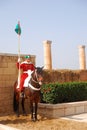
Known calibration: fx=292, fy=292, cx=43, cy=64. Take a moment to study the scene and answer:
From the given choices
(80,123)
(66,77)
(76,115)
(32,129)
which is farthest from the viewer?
(66,77)

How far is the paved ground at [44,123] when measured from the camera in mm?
8984

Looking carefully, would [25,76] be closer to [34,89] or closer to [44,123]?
Result: [34,89]

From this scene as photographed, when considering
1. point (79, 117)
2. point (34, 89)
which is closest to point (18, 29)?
point (34, 89)

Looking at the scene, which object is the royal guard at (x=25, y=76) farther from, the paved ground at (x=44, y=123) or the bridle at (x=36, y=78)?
the paved ground at (x=44, y=123)

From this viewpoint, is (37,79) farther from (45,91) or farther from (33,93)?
(45,91)

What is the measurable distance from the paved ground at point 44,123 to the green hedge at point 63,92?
3.22 feet

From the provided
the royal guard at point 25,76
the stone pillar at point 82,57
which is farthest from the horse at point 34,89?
the stone pillar at point 82,57

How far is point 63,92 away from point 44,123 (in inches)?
96.5

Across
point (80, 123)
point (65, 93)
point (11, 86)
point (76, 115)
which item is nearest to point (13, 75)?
point (11, 86)

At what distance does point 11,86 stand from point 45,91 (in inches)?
56.1

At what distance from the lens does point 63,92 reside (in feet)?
39.3

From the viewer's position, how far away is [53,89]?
38.1 feet

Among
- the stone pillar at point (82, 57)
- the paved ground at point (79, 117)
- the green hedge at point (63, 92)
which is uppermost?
the stone pillar at point (82, 57)

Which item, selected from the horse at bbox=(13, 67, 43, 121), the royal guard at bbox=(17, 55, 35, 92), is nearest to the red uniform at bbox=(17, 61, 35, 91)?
the royal guard at bbox=(17, 55, 35, 92)
